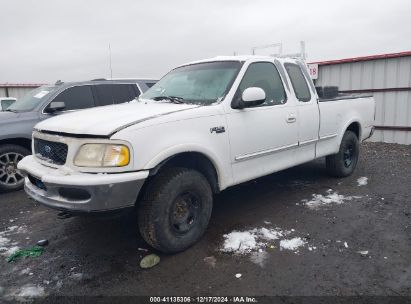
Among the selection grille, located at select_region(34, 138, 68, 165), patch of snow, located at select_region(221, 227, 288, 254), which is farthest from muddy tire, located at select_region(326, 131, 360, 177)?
grille, located at select_region(34, 138, 68, 165)

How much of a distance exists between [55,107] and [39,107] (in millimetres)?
395

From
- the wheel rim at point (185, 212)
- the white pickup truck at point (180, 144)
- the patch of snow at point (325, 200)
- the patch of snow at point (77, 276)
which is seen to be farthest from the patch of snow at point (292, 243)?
the patch of snow at point (77, 276)

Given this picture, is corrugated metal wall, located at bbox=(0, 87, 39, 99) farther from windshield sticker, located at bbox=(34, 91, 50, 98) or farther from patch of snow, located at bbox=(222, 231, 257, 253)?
patch of snow, located at bbox=(222, 231, 257, 253)

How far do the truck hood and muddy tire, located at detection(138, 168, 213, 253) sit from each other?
0.56 metres

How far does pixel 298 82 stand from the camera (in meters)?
4.78

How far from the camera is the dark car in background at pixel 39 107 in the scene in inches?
213

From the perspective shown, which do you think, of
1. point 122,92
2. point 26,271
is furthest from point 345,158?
point 26,271

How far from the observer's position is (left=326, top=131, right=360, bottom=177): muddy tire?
18.3 ft

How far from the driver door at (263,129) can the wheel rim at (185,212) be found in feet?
1.89

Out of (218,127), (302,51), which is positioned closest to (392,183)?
(218,127)

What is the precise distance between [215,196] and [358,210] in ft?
6.31

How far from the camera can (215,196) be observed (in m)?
5.04

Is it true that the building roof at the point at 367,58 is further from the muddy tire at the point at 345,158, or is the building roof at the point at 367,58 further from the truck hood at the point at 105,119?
the truck hood at the point at 105,119

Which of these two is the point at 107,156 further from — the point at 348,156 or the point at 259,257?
the point at 348,156
